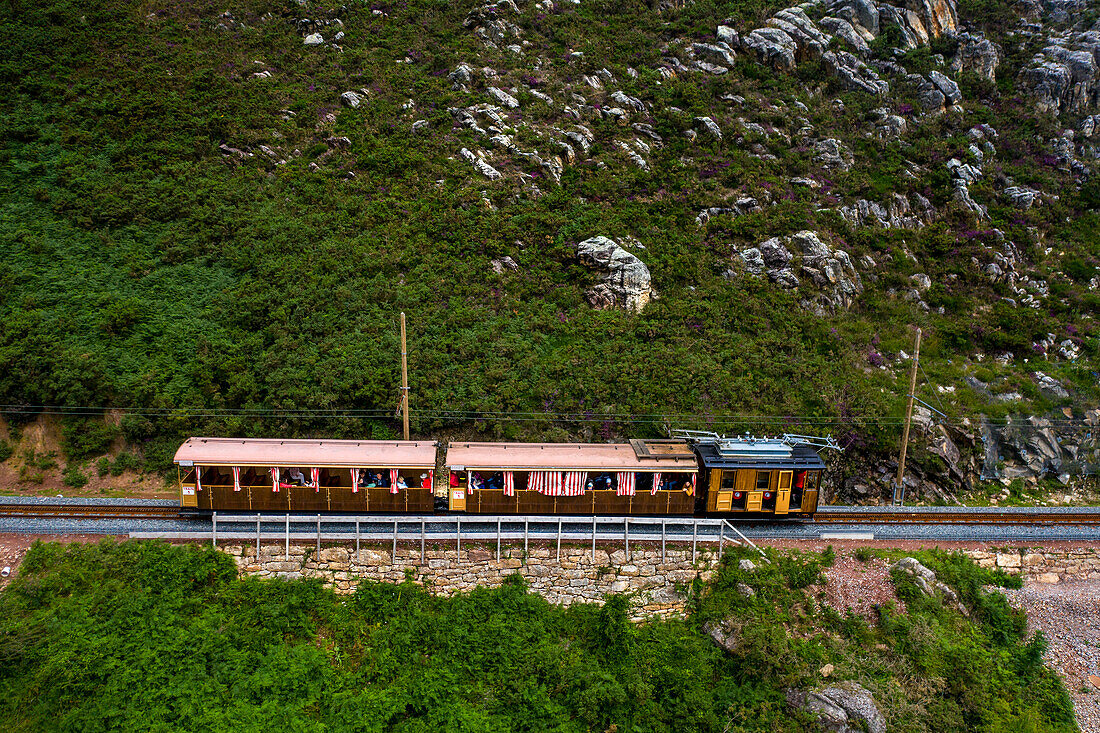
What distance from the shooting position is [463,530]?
2206cm

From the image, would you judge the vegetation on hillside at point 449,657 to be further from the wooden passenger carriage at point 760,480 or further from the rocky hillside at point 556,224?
the rocky hillside at point 556,224

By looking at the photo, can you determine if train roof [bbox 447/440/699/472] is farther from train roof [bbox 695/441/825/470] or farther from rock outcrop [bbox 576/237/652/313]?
rock outcrop [bbox 576/237/652/313]

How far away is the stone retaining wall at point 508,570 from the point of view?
20.3m

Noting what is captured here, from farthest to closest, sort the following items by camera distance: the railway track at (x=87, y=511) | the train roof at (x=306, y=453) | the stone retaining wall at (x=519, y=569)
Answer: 1. the railway track at (x=87, y=511)
2. the train roof at (x=306, y=453)
3. the stone retaining wall at (x=519, y=569)

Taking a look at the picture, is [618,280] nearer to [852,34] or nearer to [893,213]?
[893,213]

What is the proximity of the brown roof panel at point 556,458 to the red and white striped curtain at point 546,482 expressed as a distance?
276 millimetres

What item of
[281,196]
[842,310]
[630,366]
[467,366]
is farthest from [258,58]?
[842,310]

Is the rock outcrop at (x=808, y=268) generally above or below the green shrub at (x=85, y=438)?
above

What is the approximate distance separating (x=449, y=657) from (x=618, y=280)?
24481mm

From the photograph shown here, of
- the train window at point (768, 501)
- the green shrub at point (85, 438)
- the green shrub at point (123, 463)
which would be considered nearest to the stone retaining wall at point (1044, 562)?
the train window at point (768, 501)

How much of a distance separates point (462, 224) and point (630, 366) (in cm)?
1579

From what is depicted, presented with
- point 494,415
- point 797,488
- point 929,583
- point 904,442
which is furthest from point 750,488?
point 494,415

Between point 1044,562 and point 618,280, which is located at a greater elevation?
point 618,280

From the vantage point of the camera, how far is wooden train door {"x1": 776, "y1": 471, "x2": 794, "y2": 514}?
23.1 metres
